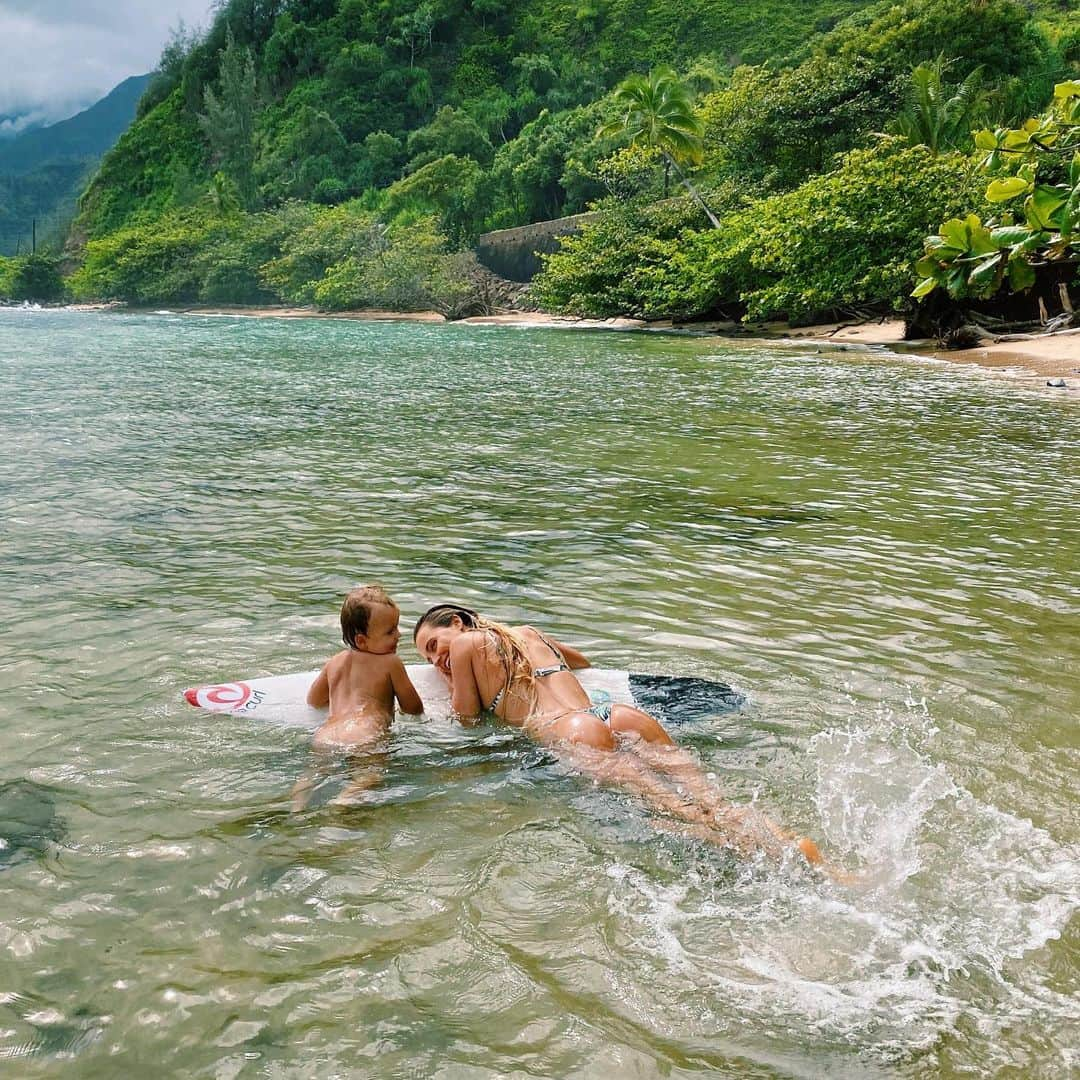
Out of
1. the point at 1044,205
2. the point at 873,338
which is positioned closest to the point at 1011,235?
the point at 1044,205

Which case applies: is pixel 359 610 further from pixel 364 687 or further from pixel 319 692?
pixel 319 692

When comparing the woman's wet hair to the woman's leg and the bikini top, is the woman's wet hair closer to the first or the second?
the bikini top

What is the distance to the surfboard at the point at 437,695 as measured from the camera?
4824 mm

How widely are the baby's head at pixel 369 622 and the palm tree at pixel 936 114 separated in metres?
38.1

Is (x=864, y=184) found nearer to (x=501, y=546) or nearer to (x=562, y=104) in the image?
(x=501, y=546)

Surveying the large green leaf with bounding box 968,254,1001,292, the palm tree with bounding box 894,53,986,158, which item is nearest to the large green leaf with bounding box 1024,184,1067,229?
the large green leaf with bounding box 968,254,1001,292

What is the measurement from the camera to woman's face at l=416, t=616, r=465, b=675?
491 centimetres

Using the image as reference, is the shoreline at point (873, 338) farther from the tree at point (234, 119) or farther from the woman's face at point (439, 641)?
the tree at point (234, 119)

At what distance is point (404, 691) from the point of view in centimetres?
476

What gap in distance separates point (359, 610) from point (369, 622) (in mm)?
83

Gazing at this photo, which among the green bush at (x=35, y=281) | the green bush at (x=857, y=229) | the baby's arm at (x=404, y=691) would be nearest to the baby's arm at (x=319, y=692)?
the baby's arm at (x=404, y=691)

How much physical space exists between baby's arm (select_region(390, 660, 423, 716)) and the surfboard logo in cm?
74

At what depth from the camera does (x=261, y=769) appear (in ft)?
14.3

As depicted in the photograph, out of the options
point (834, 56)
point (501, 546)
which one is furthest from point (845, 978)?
point (834, 56)
